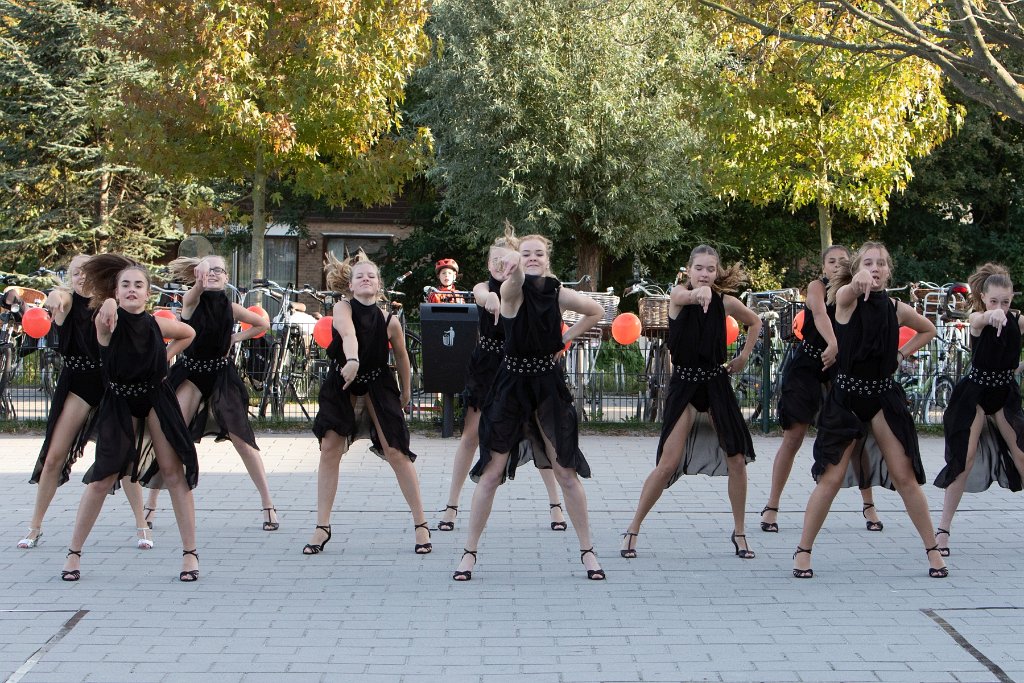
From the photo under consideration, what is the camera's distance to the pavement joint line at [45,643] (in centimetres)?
474

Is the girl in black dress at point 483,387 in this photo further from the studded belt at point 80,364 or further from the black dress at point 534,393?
the studded belt at point 80,364

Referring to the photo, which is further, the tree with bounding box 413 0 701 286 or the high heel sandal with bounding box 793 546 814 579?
the tree with bounding box 413 0 701 286

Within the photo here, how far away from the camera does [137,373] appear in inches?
247

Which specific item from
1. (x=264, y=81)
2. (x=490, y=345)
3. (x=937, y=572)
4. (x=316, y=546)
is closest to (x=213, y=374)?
(x=316, y=546)

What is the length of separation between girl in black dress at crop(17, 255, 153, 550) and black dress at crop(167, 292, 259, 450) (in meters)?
0.60

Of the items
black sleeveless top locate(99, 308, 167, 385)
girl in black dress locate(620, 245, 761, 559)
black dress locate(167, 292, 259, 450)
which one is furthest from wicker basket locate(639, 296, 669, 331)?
black sleeveless top locate(99, 308, 167, 385)

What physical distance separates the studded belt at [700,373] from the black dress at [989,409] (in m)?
1.42

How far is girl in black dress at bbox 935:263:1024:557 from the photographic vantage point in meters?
6.97

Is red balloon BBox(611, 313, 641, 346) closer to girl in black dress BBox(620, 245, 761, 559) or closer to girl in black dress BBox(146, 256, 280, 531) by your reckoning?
girl in black dress BBox(620, 245, 761, 559)

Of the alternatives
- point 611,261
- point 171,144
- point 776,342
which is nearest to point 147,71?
point 171,144

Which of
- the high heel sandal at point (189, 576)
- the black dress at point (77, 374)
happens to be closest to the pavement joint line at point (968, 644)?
the high heel sandal at point (189, 576)

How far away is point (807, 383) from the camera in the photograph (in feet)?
25.2

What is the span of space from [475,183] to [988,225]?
39.1 feet

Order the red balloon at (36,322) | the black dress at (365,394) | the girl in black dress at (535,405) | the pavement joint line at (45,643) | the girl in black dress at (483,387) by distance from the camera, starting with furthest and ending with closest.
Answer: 1. the red balloon at (36,322)
2. the girl in black dress at (483,387)
3. the black dress at (365,394)
4. the girl in black dress at (535,405)
5. the pavement joint line at (45,643)
